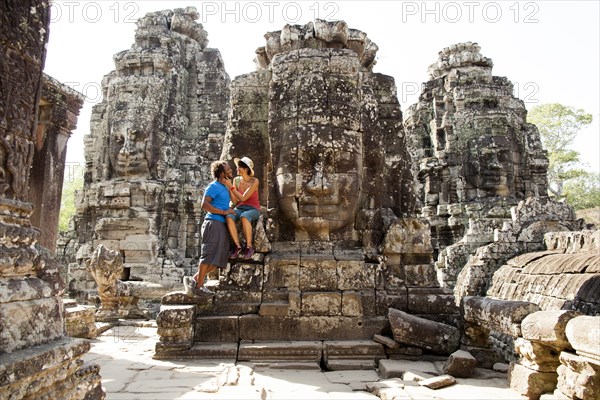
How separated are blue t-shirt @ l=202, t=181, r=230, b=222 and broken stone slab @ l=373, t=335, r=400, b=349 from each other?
2285 millimetres

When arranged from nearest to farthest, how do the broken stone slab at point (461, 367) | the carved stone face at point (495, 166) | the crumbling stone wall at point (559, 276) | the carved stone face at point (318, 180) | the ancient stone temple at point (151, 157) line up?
the broken stone slab at point (461, 367), the crumbling stone wall at point (559, 276), the carved stone face at point (318, 180), the ancient stone temple at point (151, 157), the carved stone face at point (495, 166)

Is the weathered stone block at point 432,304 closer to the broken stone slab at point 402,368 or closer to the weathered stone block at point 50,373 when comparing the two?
the broken stone slab at point 402,368

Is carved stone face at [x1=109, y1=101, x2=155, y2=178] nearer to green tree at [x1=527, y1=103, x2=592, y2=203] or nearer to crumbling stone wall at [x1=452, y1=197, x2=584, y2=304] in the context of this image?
crumbling stone wall at [x1=452, y1=197, x2=584, y2=304]

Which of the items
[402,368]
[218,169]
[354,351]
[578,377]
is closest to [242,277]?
[218,169]

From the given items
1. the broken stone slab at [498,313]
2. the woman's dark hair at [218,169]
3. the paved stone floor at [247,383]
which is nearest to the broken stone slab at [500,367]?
the paved stone floor at [247,383]

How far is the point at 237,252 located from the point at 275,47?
333 centimetres

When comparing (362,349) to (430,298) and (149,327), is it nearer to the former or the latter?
(430,298)

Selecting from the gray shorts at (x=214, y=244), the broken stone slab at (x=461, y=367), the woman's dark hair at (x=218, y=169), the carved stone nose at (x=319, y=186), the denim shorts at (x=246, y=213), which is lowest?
the broken stone slab at (x=461, y=367)

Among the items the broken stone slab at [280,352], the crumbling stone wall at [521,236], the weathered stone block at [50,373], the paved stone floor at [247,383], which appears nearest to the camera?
the weathered stone block at [50,373]

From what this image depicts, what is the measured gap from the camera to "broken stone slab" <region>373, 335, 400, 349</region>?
16.5 feet

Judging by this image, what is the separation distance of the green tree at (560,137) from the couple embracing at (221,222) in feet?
88.6

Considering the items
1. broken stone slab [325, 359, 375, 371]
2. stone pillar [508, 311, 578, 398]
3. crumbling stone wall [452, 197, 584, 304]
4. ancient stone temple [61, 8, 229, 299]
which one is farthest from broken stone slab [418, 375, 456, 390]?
ancient stone temple [61, 8, 229, 299]

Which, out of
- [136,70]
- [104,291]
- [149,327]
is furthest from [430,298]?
[136,70]

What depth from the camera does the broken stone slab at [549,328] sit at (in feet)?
10.5
